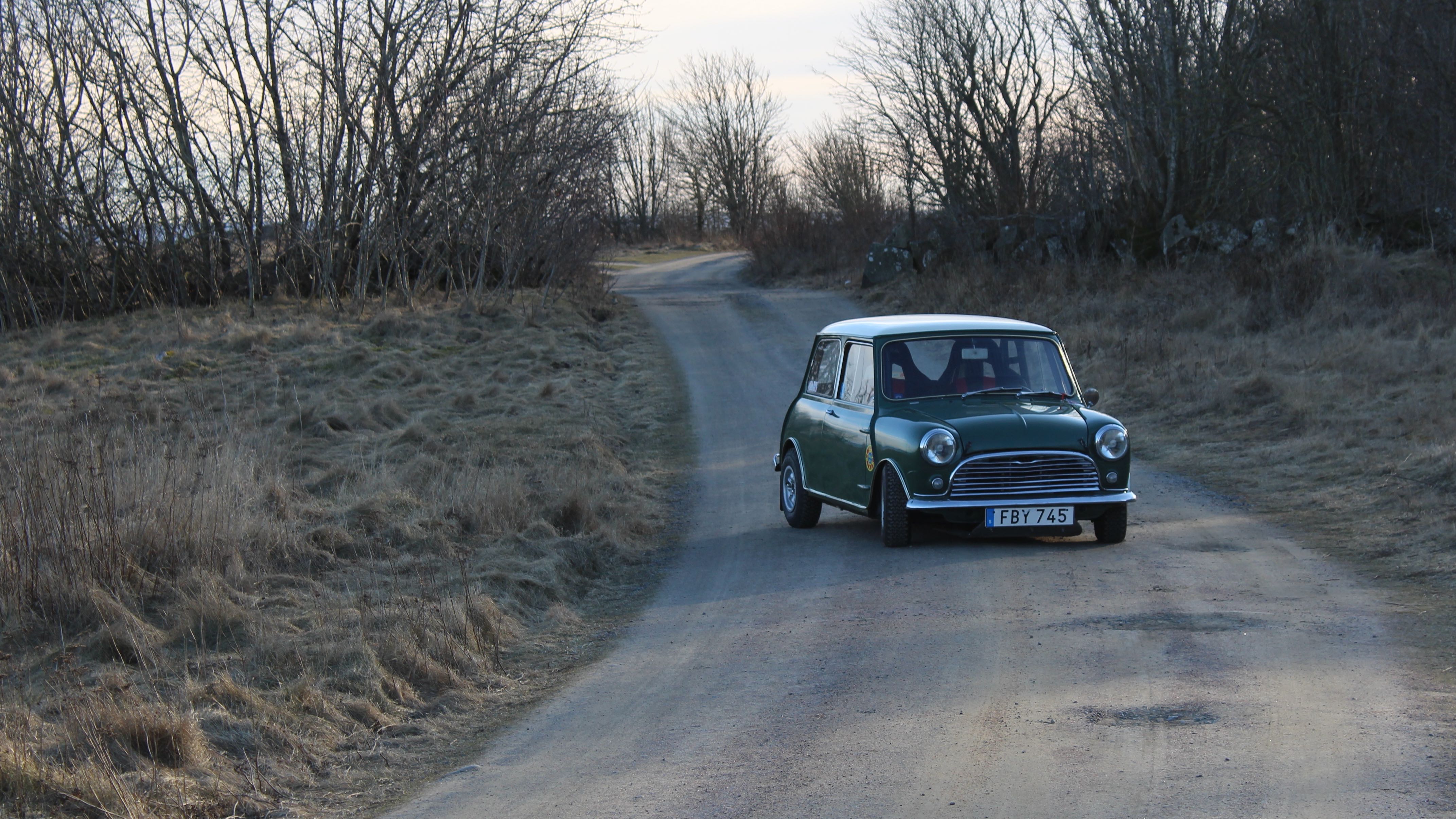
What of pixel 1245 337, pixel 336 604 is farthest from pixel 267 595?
pixel 1245 337

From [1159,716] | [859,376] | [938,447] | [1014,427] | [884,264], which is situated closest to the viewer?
[1159,716]

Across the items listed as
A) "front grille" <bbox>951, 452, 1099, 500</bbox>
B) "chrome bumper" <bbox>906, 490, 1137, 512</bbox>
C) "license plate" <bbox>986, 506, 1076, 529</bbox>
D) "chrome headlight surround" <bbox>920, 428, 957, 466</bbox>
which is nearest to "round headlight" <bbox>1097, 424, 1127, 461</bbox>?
"front grille" <bbox>951, 452, 1099, 500</bbox>

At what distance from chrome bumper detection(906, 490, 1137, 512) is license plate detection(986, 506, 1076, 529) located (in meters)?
0.03

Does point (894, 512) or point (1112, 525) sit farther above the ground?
point (894, 512)

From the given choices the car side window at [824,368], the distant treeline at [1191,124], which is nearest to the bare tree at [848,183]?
the distant treeline at [1191,124]

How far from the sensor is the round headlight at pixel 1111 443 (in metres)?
8.84

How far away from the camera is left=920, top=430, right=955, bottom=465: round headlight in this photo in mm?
8703

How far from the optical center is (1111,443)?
888 cm

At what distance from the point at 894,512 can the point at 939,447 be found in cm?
63

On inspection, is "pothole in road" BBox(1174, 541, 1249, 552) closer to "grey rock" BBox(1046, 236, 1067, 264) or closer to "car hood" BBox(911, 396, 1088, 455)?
"car hood" BBox(911, 396, 1088, 455)

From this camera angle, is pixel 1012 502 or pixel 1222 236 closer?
pixel 1012 502

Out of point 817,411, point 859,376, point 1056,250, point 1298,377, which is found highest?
point 1056,250

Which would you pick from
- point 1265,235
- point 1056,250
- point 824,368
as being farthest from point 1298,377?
point 1056,250

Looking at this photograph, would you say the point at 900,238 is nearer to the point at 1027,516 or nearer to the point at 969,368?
the point at 969,368
